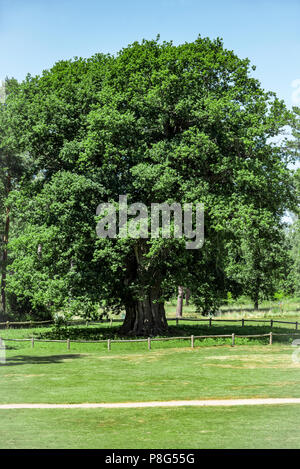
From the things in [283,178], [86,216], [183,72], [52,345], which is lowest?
[52,345]

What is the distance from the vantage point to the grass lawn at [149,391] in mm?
13188

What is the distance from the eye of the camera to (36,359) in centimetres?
2814

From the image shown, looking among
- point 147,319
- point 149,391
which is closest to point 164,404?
point 149,391

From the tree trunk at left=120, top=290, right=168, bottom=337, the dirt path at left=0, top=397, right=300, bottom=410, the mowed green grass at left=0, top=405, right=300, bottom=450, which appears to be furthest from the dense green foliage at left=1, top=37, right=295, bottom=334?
the mowed green grass at left=0, top=405, right=300, bottom=450

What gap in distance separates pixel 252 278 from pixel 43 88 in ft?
125

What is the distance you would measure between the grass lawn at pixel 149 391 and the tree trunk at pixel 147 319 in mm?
4022

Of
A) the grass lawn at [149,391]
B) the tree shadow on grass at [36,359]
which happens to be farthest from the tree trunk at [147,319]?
the tree shadow on grass at [36,359]

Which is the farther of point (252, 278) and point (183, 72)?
point (252, 278)

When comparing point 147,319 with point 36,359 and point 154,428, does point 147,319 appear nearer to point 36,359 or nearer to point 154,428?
point 36,359

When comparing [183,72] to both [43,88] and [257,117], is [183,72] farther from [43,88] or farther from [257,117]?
[43,88]

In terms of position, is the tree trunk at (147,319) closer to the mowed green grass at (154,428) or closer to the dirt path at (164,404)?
the dirt path at (164,404)

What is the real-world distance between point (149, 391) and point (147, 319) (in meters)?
19.2

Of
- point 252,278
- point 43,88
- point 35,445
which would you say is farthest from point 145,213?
point 252,278
